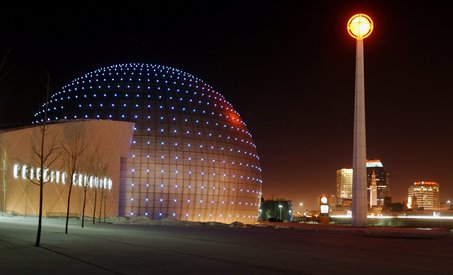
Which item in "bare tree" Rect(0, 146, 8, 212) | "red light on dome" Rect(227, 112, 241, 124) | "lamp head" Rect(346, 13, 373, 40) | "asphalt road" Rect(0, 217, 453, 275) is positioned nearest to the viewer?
"asphalt road" Rect(0, 217, 453, 275)

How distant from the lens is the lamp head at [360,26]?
5494 cm

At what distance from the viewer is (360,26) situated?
2164 inches

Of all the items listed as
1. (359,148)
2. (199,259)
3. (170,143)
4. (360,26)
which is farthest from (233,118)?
(199,259)

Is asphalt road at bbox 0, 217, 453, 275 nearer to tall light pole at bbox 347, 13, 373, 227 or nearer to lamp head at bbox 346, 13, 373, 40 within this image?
tall light pole at bbox 347, 13, 373, 227

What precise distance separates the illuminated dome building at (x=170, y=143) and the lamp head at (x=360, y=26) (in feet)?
75.6

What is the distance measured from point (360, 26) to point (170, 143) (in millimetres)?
26011

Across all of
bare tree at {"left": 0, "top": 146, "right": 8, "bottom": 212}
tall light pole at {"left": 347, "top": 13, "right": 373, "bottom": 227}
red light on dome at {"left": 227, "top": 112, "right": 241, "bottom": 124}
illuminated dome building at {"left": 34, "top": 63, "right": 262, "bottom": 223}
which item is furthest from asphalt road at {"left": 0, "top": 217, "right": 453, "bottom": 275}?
red light on dome at {"left": 227, "top": 112, "right": 241, "bottom": 124}

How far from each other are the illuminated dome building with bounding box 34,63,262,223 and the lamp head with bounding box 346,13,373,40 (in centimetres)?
2303

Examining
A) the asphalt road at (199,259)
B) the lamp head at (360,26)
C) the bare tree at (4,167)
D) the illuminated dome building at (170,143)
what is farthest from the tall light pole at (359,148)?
the bare tree at (4,167)

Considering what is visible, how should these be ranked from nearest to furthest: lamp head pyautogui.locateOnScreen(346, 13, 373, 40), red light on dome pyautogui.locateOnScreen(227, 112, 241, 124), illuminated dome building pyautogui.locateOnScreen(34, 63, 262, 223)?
lamp head pyautogui.locateOnScreen(346, 13, 373, 40) → illuminated dome building pyautogui.locateOnScreen(34, 63, 262, 223) → red light on dome pyautogui.locateOnScreen(227, 112, 241, 124)

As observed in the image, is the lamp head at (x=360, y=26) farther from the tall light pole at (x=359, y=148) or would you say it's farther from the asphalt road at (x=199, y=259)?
the asphalt road at (x=199, y=259)

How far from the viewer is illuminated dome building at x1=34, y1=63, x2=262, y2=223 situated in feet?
220

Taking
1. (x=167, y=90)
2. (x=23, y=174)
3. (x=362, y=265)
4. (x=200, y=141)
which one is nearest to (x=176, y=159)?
(x=200, y=141)

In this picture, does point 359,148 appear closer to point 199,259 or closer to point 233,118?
point 233,118
